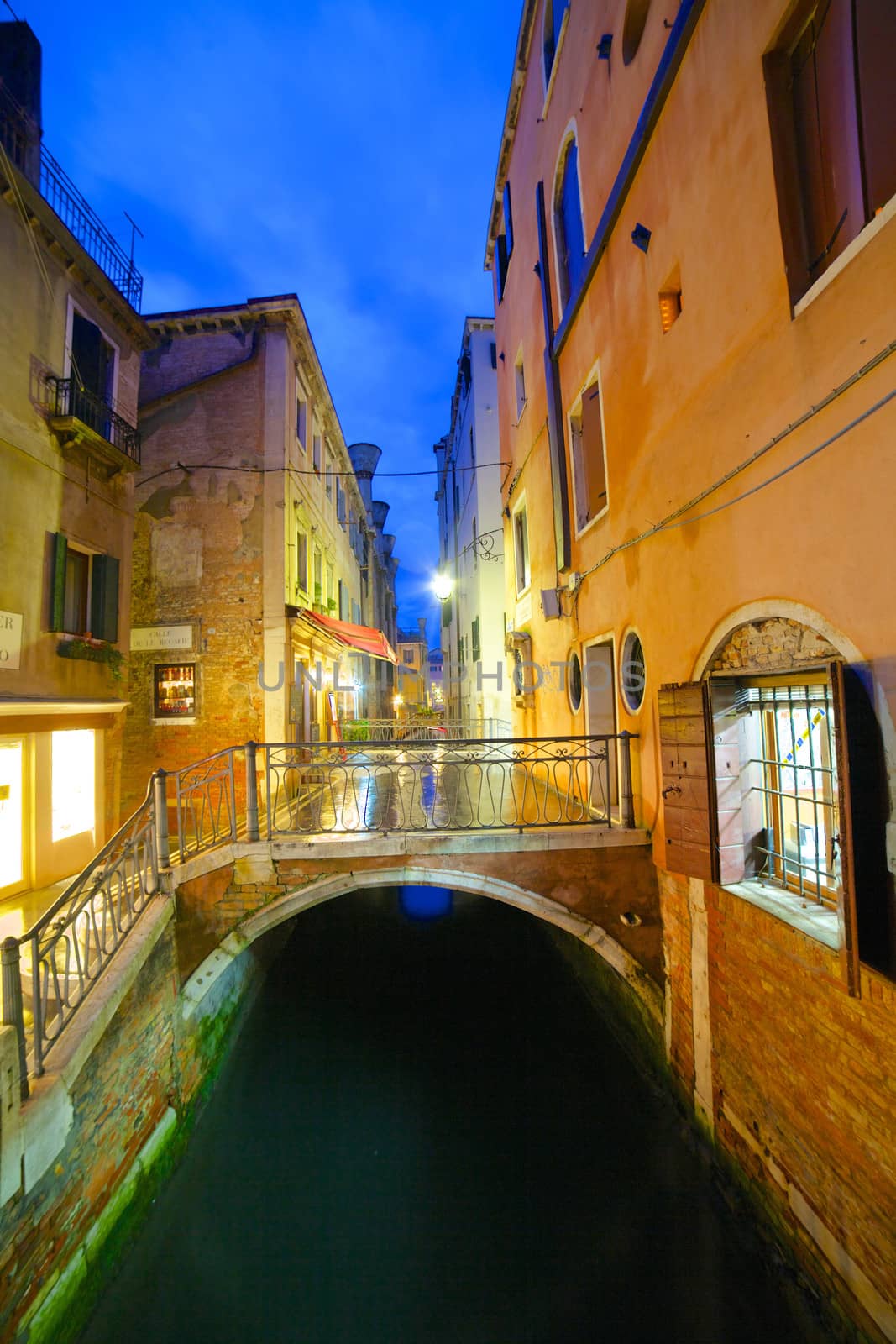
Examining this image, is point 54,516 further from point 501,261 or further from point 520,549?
point 501,261

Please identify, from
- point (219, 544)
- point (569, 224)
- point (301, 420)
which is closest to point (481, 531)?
point (301, 420)

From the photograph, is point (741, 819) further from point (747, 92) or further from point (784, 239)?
point (747, 92)

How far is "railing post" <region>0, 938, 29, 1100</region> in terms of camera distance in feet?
12.3

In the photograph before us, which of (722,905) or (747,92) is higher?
(747,92)

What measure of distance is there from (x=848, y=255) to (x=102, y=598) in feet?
30.5

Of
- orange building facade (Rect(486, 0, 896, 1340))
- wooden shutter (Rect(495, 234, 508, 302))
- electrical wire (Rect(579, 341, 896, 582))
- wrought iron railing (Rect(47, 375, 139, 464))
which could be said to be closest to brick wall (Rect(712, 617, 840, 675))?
orange building facade (Rect(486, 0, 896, 1340))

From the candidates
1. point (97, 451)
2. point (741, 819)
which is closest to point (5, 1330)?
point (741, 819)

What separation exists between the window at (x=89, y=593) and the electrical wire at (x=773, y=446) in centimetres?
769

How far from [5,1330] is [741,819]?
5914 mm

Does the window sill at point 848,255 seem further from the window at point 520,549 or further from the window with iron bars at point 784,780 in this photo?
the window at point 520,549

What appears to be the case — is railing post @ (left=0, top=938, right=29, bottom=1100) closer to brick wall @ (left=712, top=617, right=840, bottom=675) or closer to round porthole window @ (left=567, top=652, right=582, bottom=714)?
brick wall @ (left=712, top=617, right=840, bottom=675)

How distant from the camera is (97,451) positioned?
333 inches

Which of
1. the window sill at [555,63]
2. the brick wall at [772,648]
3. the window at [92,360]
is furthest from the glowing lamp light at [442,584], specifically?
the brick wall at [772,648]

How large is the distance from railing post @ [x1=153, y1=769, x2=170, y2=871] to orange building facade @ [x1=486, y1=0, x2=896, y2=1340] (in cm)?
461
